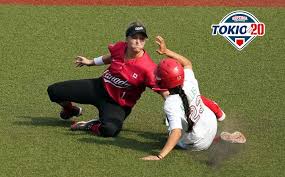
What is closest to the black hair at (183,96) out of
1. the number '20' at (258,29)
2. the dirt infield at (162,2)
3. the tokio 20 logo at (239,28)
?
the tokio 20 logo at (239,28)

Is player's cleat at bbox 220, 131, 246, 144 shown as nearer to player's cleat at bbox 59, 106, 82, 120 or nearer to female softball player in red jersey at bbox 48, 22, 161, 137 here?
female softball player in red jersey at bbox 48, 22, 161, 137

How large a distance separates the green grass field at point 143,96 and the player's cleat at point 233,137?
90 mm

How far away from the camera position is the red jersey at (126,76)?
21.7ft

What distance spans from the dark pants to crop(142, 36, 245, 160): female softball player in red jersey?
2.39 ft

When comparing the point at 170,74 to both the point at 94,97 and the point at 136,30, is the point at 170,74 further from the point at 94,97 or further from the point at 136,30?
the point at 94,97

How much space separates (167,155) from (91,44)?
12.5 ft

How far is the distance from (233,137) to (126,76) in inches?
48.6

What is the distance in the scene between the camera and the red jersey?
261 inches

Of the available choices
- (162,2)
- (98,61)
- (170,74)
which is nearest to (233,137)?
(170,74)

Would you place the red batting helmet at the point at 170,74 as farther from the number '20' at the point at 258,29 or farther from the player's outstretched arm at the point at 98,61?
the number '20' at the point at 258,29

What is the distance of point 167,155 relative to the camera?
631 cm

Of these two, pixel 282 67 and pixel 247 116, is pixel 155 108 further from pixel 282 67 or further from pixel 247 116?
pixel 282 67

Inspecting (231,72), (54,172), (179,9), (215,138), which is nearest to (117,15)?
(179,9)

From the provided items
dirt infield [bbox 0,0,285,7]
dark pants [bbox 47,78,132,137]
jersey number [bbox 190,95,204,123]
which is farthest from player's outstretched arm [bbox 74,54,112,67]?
dirt infield [bbox 0,0,285,7]
